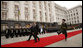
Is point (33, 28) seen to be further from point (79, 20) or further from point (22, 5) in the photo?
point (79, 20)

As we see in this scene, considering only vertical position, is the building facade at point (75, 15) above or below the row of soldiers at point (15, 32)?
above

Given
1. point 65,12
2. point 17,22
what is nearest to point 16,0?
point 17,22

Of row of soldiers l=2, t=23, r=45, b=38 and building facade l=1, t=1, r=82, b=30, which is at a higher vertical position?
building facade l=1, t=1, r=82, b=30

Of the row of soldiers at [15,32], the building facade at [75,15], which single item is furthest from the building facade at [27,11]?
the building facade at [75,15]

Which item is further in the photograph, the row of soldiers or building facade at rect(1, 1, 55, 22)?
building facade at rect(1, 1, 55, 22)

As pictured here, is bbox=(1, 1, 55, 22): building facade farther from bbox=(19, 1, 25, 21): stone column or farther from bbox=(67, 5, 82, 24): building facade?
bbox=(67, 5, 82, 24): building facade

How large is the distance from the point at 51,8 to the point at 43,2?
656cm

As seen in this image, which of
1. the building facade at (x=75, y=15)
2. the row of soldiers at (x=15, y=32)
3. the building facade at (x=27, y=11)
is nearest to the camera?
the row of soldiers at (x=15, y=32)

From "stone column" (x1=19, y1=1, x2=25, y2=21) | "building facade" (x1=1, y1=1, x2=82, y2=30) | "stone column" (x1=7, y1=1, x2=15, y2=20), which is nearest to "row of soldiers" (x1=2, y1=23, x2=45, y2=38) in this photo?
"building facade" (x1=1, y1=1, x2=82, y2=30)

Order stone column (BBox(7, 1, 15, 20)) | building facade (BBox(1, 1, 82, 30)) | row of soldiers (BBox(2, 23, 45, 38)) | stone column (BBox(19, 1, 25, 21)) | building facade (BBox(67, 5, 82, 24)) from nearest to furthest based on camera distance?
row of soldiers (BBox(2, 23, 45, 38)) < building facade (BBox(1, 1, 82, 30)) < stone column (BBox(7, 1, 15, 20)) < stone column (BBox(19, 1, 25, 21)) < building facade (BBox(67, 5, 82, 24))

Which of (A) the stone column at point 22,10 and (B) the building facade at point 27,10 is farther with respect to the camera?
(A) the stone column at point 22,10

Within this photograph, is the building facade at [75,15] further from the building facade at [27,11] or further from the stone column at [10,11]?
the stone column at [10,11]

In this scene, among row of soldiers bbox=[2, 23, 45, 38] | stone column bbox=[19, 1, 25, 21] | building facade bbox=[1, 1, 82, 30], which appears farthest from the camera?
stone column bbox=[19, 1, 25, 21]

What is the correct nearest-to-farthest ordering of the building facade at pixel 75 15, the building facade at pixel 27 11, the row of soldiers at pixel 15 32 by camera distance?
the row of soldiers at pixel 15 32
the building facade at pixel 27 11
the building facade at pixel 75 15
